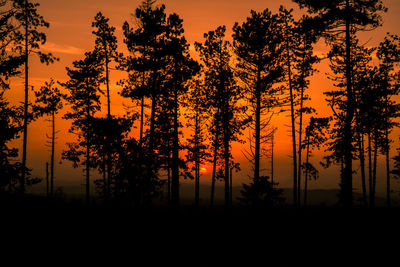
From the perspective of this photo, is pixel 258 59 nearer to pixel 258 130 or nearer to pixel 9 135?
pixel 258 130

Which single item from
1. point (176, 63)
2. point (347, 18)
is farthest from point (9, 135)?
point (347, 18)

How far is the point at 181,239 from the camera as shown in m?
11.6

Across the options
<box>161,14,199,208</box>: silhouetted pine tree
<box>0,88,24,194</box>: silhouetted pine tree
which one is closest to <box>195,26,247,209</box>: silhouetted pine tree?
<box>161,14,199,208</box>: silhouetted pine tree

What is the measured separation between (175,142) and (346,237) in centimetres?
1406

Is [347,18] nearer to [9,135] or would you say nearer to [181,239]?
[181,239]

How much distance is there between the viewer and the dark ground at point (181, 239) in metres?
9.28

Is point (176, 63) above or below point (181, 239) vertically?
above

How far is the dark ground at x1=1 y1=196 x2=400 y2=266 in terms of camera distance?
365 inches

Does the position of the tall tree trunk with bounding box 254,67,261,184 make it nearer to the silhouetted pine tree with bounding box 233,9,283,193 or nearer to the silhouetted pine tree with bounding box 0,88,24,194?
the silhouetted pine tree with bounding box 233,9,283,193

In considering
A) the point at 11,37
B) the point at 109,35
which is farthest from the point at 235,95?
the point at 11,37

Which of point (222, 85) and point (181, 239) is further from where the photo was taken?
point (222, 85)

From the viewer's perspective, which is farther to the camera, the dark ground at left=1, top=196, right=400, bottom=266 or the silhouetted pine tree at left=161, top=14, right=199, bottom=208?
the silhouetted pine tree at left=161, top=14, right=199, bottom=208

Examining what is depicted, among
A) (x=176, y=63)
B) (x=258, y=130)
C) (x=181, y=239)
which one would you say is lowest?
(x=181, y=239)

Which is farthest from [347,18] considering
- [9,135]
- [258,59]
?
[9,135]
